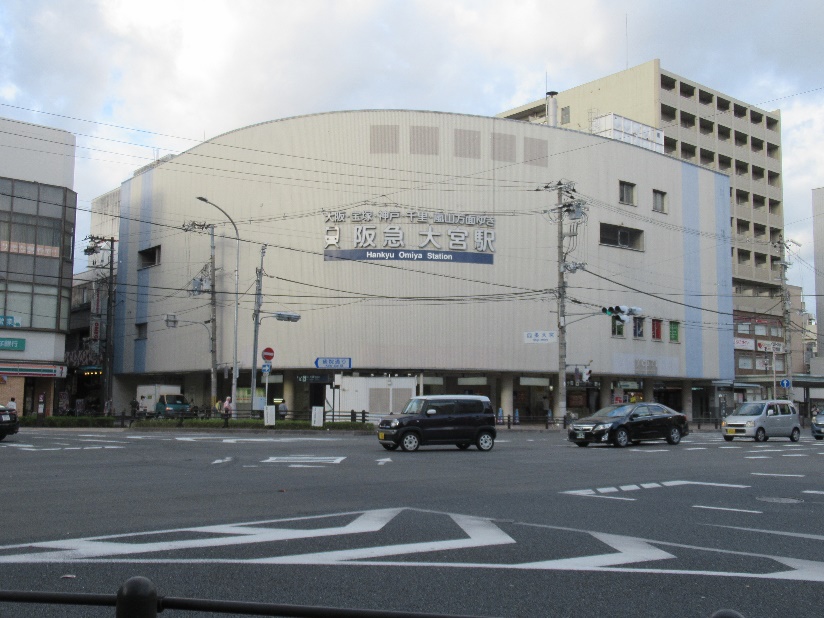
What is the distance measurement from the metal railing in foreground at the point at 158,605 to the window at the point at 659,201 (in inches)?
2365

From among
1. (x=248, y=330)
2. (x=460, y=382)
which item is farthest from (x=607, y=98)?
(x=248, y=330)

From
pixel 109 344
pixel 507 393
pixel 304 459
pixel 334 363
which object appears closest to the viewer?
pixel 304 459

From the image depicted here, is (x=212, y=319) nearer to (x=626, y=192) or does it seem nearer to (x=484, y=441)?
(x=484, y=441)

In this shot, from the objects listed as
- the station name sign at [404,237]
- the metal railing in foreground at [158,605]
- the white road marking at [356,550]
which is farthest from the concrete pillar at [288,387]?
the metal railing in foreground at [158,605]

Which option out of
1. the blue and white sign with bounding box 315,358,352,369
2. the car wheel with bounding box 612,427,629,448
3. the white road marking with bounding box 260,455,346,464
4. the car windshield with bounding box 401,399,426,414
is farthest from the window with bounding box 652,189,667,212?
the white road marking with bounding box 260,455,346,464

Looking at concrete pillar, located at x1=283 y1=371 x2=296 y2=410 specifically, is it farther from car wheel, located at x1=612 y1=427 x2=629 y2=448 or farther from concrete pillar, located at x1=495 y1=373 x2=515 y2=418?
car wheel, located at x1=612 y1=427 x2=629 y2=448

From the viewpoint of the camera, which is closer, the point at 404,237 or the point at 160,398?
the point at 404,237

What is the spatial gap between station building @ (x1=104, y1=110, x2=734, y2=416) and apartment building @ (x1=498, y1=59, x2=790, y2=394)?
1854 centimetres

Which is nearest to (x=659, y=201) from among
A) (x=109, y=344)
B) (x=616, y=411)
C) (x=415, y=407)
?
(x=616, y=411)

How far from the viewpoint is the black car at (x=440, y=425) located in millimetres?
22922

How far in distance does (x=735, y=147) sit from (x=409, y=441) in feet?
226

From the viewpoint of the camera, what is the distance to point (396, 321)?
5075 centimetres

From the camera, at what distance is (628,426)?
2597 cm

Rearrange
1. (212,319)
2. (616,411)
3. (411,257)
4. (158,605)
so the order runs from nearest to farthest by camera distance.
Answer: (158,605) → (616,411) → (212,319) → (411,257)
